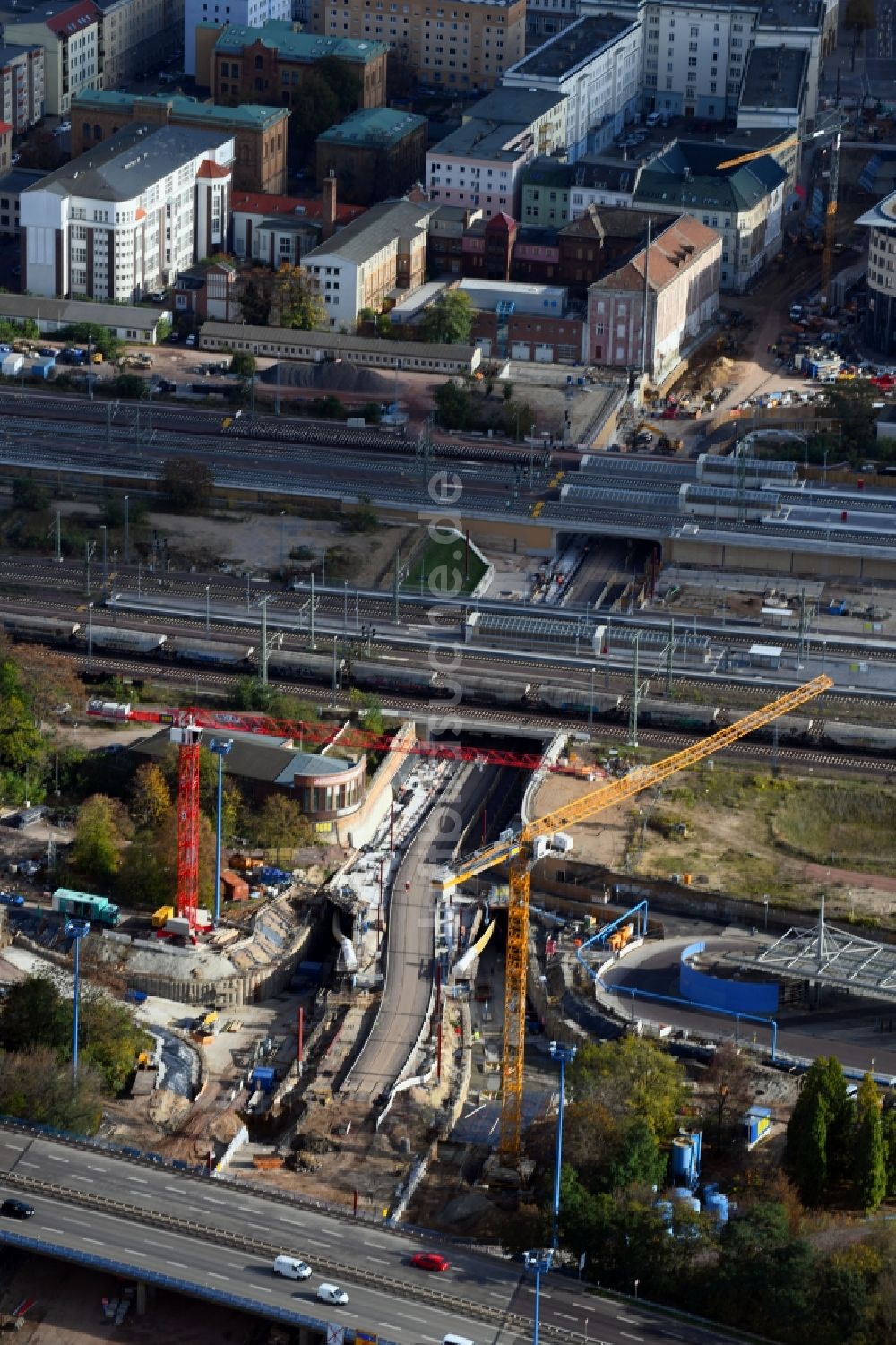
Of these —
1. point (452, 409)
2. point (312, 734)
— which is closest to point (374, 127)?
point (452, 409)

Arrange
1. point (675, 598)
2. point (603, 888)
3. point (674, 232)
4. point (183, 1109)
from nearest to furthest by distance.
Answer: point (183, 1109), point (603, 888), point (675, 598), point (674, 232)

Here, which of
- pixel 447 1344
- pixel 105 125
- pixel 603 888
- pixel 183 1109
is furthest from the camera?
pixel 105 125

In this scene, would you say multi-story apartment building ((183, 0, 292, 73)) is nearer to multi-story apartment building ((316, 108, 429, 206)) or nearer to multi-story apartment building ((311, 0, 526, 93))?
multi-story apartment building ((311, 0, 526, 93))

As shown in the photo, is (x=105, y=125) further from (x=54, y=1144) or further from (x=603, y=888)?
(x=54, y=1144)

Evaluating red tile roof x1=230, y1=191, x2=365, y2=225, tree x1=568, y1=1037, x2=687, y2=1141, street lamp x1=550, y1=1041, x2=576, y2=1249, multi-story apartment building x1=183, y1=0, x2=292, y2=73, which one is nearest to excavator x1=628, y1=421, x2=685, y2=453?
red tile roof x1=230, y1=191, x2=365, y2=225

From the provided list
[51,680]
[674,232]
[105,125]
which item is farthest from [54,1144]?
[105,125]

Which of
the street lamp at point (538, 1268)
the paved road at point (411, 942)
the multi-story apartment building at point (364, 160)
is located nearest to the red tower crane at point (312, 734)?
the paved road at point (411, 942)
